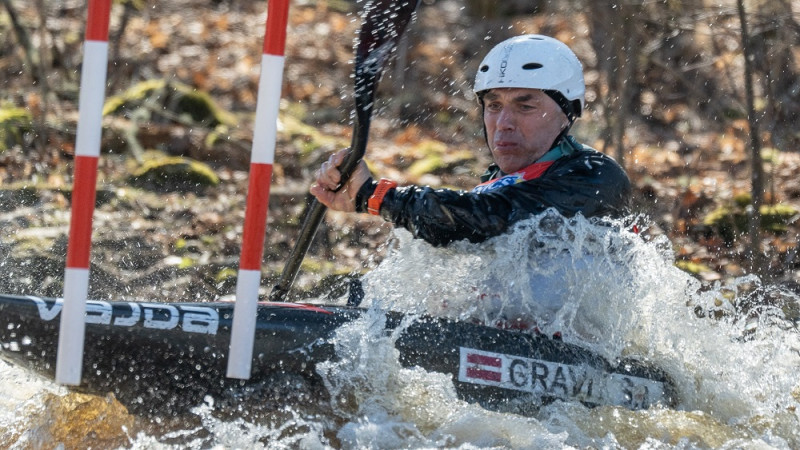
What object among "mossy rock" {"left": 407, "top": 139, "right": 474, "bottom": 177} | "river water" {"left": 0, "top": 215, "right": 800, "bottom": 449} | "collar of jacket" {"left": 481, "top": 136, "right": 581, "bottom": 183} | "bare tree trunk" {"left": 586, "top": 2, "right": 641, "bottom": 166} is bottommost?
"river water" {"left": 0, "top": 215, "right": 800, "bottom": 449}

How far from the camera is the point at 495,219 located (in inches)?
160

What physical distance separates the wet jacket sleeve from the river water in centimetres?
9

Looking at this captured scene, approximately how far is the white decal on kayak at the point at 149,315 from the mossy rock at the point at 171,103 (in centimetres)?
564

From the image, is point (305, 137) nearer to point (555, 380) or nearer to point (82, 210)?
point (555, 380)

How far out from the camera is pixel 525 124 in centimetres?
445

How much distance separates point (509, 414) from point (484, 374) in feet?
0.57

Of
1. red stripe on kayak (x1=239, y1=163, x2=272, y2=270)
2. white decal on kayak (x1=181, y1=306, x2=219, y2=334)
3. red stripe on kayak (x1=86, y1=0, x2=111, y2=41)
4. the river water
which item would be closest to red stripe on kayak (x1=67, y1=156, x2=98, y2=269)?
red stripe on kayak (x1=86, y1=0, x2=111, y2=41)

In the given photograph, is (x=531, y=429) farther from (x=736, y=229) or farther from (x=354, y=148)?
(x=736, y=229)

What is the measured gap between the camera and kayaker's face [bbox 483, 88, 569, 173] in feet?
14.6

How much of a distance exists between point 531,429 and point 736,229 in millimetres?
4105

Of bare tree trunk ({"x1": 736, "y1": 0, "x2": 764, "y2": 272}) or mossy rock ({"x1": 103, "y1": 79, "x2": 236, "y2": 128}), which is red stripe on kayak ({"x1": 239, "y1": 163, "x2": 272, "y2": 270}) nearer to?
bare tree trunk ({"x1": 736, "y1": 0, "x2": 764, "y2": 272})

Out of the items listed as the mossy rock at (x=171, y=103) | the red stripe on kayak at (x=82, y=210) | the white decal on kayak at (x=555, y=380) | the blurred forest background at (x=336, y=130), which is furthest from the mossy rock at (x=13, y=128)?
the white decal on kayak at (x=555, y=380)

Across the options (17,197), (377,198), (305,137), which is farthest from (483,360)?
(305,137)

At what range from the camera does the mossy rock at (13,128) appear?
27.2 feet
